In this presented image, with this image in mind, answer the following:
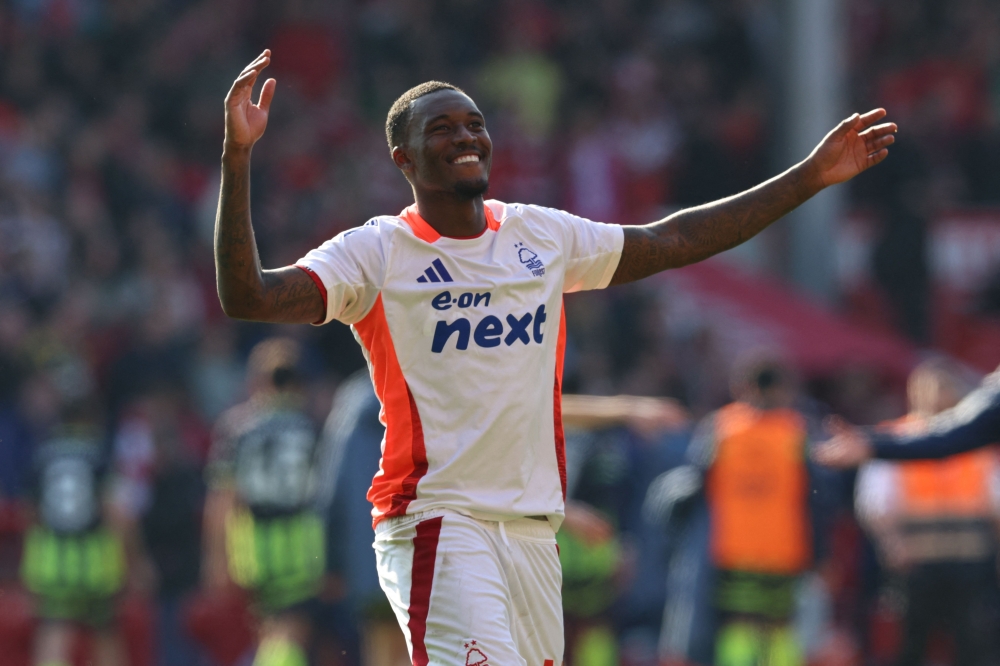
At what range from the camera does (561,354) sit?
16.3 ft

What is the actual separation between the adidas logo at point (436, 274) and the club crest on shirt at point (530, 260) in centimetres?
26

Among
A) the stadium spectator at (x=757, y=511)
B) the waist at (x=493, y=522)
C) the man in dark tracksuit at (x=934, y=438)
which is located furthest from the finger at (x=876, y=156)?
the stadium spectator at (x=757, y=511)

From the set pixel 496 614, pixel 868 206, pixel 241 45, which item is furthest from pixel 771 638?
pixel 241 45

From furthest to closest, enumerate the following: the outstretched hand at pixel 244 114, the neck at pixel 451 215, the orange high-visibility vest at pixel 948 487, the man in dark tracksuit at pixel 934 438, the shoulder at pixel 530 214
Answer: the orange high-visibility vest at pixel 948 487 → the man in dark tracksuit at pixel 934 438 → the shoulder at pixel 530 214 → the neck at pixel 451 215 → the outstretched hand at pixel 244 114

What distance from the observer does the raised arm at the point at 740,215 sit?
5000mm

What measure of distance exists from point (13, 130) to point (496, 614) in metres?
11.1

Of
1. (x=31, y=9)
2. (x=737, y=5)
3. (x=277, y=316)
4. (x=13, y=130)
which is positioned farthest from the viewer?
(x=737, y=5)

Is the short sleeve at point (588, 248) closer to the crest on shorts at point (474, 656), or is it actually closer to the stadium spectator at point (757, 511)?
the crest on shorts at point (474, 656)

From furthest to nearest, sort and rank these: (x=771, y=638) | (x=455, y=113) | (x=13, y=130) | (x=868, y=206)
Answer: (x=868, y=206)
(x=13, y=130)
(x=771, y=638)
(x=455, y=113)

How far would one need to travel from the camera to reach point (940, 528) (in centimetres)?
1027

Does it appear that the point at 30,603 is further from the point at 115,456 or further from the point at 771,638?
the point at 771,638

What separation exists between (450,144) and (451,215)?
0.74ft

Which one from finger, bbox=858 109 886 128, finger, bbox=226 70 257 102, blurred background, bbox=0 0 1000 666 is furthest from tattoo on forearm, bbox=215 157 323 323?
blurred background, bbox=0 0 1000 666

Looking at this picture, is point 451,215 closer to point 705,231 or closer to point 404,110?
point 404,110
